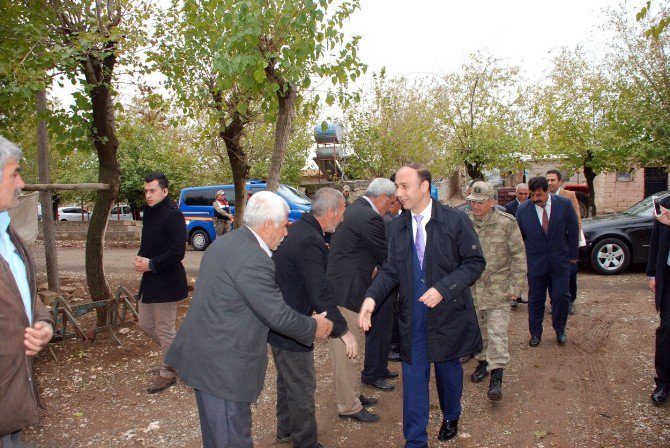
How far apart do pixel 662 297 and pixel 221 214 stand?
44.8 ft

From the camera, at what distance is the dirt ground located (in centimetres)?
438

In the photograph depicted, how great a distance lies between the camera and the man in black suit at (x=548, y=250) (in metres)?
6.29

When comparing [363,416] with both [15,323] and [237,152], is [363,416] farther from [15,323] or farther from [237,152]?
[237,152]

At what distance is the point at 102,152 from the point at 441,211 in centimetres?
564

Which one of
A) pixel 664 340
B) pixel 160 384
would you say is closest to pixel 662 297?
pixel 664 340

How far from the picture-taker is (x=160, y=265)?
17.5ft

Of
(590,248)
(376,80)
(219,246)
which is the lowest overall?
(590,248)

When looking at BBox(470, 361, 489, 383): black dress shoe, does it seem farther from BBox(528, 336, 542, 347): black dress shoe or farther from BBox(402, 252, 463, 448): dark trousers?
BBox(402, 252, 463, 448): dark trousers

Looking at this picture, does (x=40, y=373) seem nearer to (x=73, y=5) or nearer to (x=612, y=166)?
(x=73, y=5)

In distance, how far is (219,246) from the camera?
122 inches

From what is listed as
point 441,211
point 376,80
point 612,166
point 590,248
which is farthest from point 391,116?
point 441,211

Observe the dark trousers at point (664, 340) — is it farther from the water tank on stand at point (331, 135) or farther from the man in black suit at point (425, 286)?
the water tank on stand at point (331, 135)

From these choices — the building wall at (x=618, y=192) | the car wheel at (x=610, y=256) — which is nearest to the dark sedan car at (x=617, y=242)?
the car wheel at (x=610, y=256)

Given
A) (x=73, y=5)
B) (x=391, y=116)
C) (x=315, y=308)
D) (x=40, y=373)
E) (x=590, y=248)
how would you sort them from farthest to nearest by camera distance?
(x=391, y=116) < (x=590, y=248) < (x=73, y=5) < (x=40, y=373) < (x=315, y=308)
